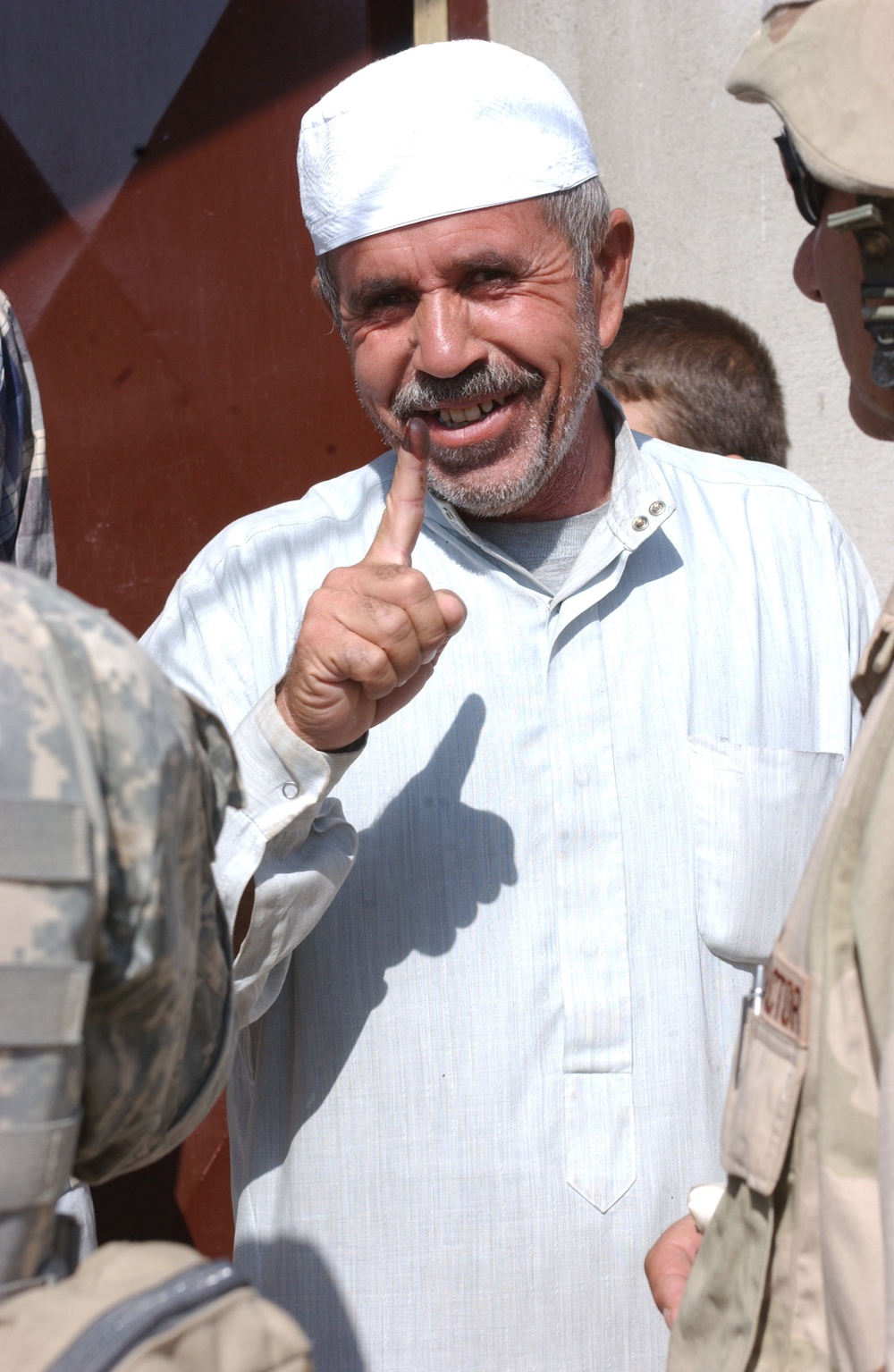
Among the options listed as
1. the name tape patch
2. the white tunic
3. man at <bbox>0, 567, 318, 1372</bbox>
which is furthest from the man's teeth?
man at <bbox>0, 567, 318, 1372</bbox>

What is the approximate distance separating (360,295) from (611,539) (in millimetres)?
486

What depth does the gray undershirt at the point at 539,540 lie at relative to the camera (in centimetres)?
201

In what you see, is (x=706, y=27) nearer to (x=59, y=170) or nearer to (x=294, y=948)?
(x=59, y=170)

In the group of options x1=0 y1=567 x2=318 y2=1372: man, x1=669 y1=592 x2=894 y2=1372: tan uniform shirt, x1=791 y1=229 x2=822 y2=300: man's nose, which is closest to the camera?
x1=0 y1=567 x2=318 y2=1372: man

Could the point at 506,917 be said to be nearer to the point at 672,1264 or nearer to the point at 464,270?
the point at 672,1264

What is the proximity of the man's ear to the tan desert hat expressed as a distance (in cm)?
85

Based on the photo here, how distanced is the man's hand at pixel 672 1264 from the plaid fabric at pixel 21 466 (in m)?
1.45

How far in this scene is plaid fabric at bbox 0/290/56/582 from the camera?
222 centimetres

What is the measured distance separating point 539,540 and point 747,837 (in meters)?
0.52

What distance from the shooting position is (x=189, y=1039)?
0.96 m

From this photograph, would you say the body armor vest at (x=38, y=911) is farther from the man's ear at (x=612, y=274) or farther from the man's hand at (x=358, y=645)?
the man's ear at (x=612, y=274)

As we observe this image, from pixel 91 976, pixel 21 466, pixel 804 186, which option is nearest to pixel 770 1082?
pixel 91 976

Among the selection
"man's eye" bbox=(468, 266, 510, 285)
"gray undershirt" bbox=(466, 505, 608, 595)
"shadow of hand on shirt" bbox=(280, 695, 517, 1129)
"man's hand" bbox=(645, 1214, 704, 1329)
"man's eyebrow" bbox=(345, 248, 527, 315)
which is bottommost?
"man's hand" bbox=(645, 1214, 704, 1329)

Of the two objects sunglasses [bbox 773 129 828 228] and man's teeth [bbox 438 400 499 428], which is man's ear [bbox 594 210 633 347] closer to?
man's teeth [bbox 438 400 499 428]
